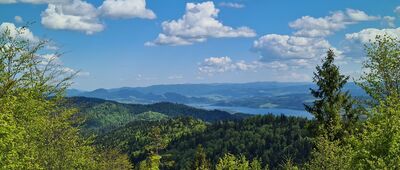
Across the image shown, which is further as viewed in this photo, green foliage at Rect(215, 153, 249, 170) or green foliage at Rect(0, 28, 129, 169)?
green foliage at Rect(215, 153, 249, 170)

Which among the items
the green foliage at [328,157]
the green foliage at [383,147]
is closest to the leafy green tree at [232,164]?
the green foliage at [328,157]

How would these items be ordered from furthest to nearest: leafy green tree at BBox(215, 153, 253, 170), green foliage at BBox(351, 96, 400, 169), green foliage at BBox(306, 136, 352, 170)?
leafy green tree at BBox(215, 153, 253, 170), green foliage at BBox(306, 136, 352, 170), green foliage at BBox(351, 96, 400, 169)

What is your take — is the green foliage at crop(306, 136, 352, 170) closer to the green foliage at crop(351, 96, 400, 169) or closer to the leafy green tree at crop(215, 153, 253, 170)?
the leafy green tree at crop(215, 153, 253, 170)

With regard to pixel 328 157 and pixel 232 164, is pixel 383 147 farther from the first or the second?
pixel 232 164

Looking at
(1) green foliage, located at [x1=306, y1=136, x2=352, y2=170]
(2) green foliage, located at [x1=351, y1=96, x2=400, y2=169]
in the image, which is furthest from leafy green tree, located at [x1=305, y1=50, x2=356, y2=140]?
(2) green foliage, located at [x1=351, y1=96, x2=400, y2=169]

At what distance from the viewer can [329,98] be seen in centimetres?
5794

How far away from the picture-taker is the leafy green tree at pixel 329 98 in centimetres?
5688

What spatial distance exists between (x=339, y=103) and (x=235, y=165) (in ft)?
50.4

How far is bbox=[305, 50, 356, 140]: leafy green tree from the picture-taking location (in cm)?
5688

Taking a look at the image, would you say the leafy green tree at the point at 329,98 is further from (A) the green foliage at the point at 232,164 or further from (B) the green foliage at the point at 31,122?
(B) the green foliage at the point at 31,122

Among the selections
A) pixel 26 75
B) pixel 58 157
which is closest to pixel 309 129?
pixel 58 157

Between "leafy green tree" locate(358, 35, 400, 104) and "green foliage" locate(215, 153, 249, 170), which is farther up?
"leafy green tree" locate(358, 35, 400, 104)

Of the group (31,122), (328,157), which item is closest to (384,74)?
(328,157)

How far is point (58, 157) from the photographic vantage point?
136 ft
